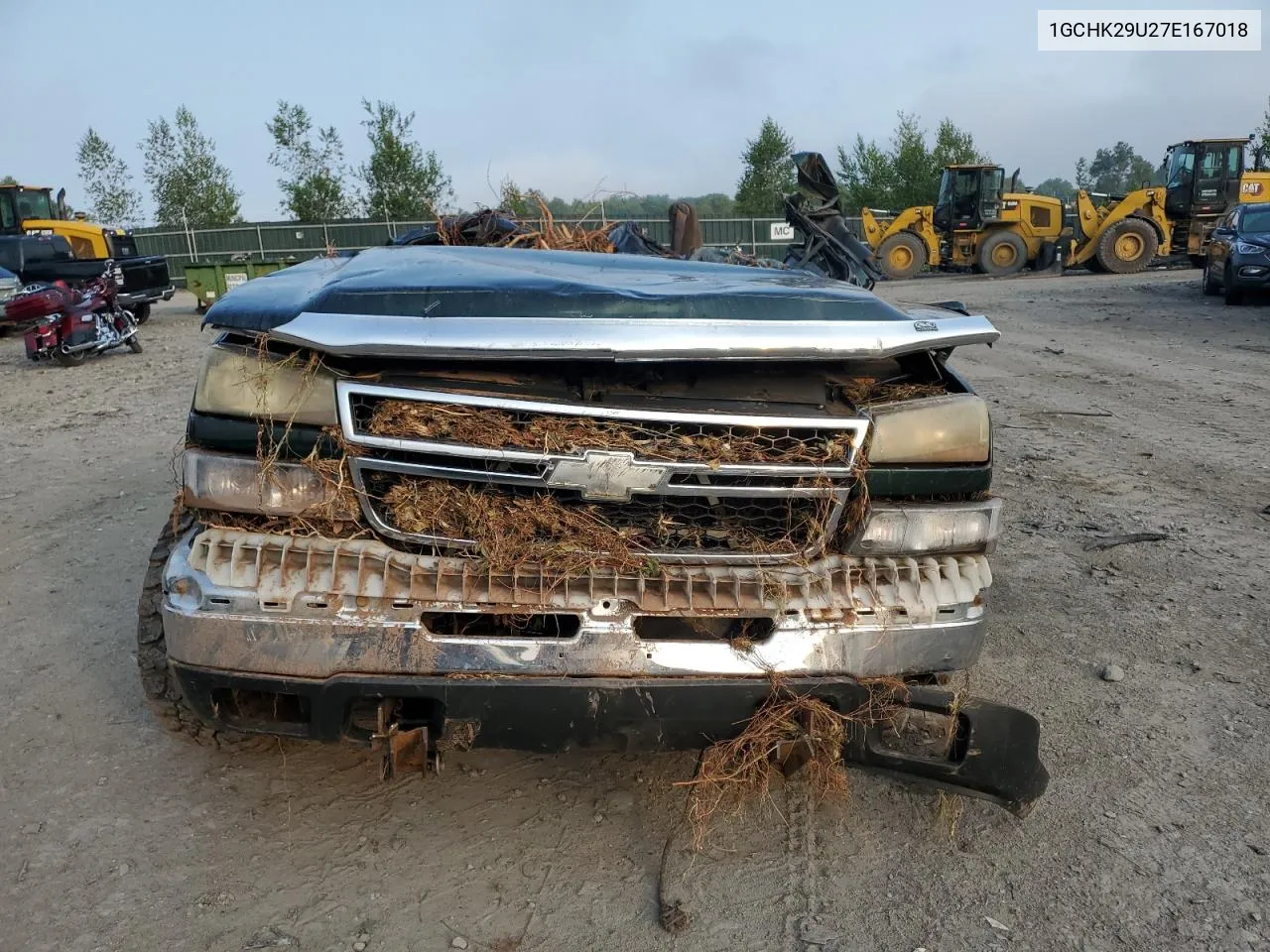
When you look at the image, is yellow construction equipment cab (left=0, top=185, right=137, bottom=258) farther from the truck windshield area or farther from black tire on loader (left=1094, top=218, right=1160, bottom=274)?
black tire on loader (left=1094, top=218, right=1160, bottom=274)

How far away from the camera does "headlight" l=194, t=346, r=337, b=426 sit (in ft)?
7.52

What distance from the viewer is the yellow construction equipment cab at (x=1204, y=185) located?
2377 centimetres

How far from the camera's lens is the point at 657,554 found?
2.26 meters

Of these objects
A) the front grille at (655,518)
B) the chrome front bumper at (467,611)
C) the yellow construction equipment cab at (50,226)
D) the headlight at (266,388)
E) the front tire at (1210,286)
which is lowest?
the front tire at (1210,286)

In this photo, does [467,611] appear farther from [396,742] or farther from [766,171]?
[766,171]

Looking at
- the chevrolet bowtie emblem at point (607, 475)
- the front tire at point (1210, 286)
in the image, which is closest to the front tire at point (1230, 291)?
the front tire at point (1210, 286)

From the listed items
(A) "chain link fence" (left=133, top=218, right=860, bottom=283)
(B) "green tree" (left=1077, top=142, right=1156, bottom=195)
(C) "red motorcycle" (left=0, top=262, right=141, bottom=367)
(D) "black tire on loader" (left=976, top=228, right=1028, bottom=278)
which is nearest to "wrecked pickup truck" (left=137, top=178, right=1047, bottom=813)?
(C) "red motorcycle" (left=0, top=262, right=141, bottom=367)

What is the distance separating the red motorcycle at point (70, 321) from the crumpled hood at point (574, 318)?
464 inches

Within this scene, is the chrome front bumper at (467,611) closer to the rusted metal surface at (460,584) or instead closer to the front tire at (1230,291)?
the rusted metal surface at (460,584)

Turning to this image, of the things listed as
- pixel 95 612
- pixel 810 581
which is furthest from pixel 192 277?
pixel 810 581

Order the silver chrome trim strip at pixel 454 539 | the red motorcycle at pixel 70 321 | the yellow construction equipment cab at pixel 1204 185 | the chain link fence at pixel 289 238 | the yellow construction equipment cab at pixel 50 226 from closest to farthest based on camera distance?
1. the silver chrome trim strip at pixel 454 539
2. the red motorcycle at pixel 70 321
3. the yellow construction equipment cab at pixel 50 226
4. the yellow construction equipment cab at pixel 1204 185
5. the chain link fence at pixel 289 238

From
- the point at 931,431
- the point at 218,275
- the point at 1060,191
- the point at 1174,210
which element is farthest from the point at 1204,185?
the point at 1060,191

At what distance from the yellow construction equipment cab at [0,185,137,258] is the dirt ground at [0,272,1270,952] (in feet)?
56.5

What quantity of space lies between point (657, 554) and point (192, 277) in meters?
20.2
